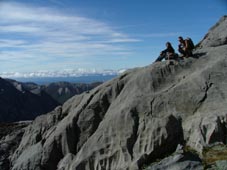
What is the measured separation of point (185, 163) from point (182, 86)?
11.7 m

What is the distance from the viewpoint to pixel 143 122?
1369 inches

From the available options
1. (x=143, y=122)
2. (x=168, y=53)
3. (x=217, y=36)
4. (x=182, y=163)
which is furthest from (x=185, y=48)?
(x=182, y=163)

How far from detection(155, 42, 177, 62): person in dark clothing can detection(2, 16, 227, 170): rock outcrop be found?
1126 mm

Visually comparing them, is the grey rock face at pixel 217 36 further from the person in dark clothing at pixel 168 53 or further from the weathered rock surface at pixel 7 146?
the weathered rock surface at pixel 7 146

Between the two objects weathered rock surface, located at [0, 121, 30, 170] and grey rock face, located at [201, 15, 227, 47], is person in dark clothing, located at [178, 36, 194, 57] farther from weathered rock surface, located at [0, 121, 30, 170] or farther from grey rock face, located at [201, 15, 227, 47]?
weathered rock surface, located at [0, 121, 30, 170]

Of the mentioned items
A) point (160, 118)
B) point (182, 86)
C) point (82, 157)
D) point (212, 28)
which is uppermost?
point (212, 28)

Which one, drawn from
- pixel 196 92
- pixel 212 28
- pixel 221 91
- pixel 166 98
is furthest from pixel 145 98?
pixel 212 28

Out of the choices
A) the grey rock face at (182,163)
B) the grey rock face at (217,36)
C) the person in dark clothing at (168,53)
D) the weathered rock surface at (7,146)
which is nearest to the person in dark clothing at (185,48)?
the person in dark clothing at (168,53)

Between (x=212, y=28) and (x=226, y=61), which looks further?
(x=212, y=28)

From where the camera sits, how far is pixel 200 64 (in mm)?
37406

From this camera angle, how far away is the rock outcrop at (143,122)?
3061cm

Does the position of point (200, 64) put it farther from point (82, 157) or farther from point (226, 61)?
point (82, 157)

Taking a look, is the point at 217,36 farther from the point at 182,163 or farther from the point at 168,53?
the point at 182,163

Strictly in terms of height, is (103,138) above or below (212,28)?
below
